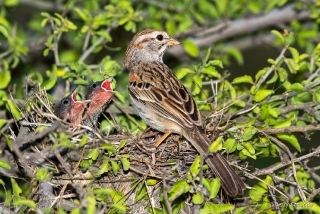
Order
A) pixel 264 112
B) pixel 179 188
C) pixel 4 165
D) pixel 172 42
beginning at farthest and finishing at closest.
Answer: pixel 172 42, pixel 264 112, pixel 4 165, pixel 179 188

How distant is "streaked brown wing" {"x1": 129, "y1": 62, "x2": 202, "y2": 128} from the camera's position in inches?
259

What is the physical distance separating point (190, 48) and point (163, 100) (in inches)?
69.6

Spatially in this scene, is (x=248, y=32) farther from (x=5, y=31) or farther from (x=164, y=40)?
(x=5, y=31)

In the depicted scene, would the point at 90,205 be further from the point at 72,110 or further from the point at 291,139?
the point at 291,139

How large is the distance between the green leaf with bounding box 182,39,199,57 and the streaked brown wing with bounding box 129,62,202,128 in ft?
3.19

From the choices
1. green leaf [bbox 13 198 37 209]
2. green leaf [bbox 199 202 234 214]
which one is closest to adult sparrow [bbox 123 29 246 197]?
green leaf [bbox 199 202 234 214]

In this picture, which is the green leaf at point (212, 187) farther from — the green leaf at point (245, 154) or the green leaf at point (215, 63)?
the green leaf at point (215, 63)

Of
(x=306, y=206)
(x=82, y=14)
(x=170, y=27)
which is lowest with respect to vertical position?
(x=306, y=206)

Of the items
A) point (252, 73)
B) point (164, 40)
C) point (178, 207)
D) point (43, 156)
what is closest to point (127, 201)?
point (178, 207)

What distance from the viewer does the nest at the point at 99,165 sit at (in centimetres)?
568

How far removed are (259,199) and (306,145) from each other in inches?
218

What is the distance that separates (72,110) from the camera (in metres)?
6.82

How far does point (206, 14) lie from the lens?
902 centimetres

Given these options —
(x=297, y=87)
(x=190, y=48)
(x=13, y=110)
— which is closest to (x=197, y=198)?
(x=13, y=110)
